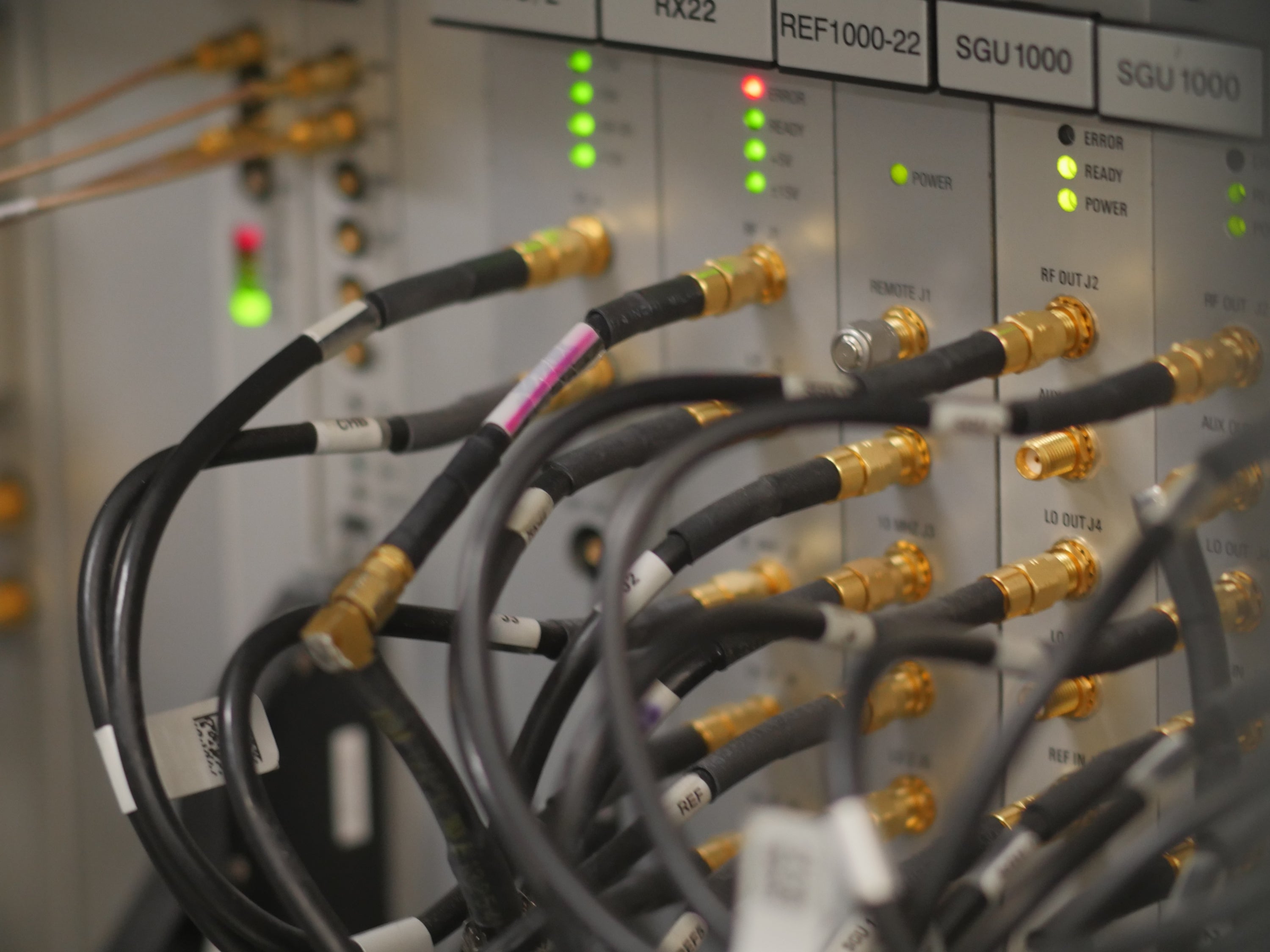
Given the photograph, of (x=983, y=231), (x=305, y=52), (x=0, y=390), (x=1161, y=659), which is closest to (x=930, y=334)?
(x=983, y=231)

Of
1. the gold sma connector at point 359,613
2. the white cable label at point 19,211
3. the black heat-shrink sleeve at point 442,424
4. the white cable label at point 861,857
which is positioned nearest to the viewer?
the white cable label at point 861,857

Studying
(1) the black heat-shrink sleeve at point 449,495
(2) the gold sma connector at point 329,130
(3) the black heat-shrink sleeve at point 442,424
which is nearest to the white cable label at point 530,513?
(1) the black heat-shrink sleeve at point 449,495

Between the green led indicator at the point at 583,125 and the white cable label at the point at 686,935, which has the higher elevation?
the green led indicator at the point at 583,125

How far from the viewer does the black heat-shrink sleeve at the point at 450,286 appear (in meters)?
0.62

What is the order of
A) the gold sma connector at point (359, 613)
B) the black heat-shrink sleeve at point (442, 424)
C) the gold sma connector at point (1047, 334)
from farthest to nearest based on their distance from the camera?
the black heat-shrink sleeve at point (442, 424), the gold sma connector at point (1047, 334), the gold sma connector at point (359, 613)

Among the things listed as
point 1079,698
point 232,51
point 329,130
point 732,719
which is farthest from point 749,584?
point 232,51

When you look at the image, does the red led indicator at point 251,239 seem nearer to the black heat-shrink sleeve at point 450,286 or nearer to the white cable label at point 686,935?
the black heat-shrink sleeve at point 450,286

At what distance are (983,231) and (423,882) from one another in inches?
22.3

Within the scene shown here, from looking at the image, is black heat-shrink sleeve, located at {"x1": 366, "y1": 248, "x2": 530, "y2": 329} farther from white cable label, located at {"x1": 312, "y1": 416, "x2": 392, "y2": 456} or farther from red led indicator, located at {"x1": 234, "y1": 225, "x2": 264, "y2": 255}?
red led indicator, located at {"x1": 234, "y1": 225, "x2": 264, "y2": 255}

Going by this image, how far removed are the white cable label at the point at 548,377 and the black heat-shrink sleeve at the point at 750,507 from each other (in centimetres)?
7

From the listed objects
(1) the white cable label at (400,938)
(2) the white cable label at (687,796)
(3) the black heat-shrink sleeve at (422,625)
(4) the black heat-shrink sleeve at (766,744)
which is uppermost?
(3) the black heat-shrink sleeve at (422,625)

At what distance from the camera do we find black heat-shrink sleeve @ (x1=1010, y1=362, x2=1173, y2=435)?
0.47 metres

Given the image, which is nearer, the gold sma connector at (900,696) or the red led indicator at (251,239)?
the gold sma connector at (900,696)

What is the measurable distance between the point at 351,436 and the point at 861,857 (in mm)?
332
